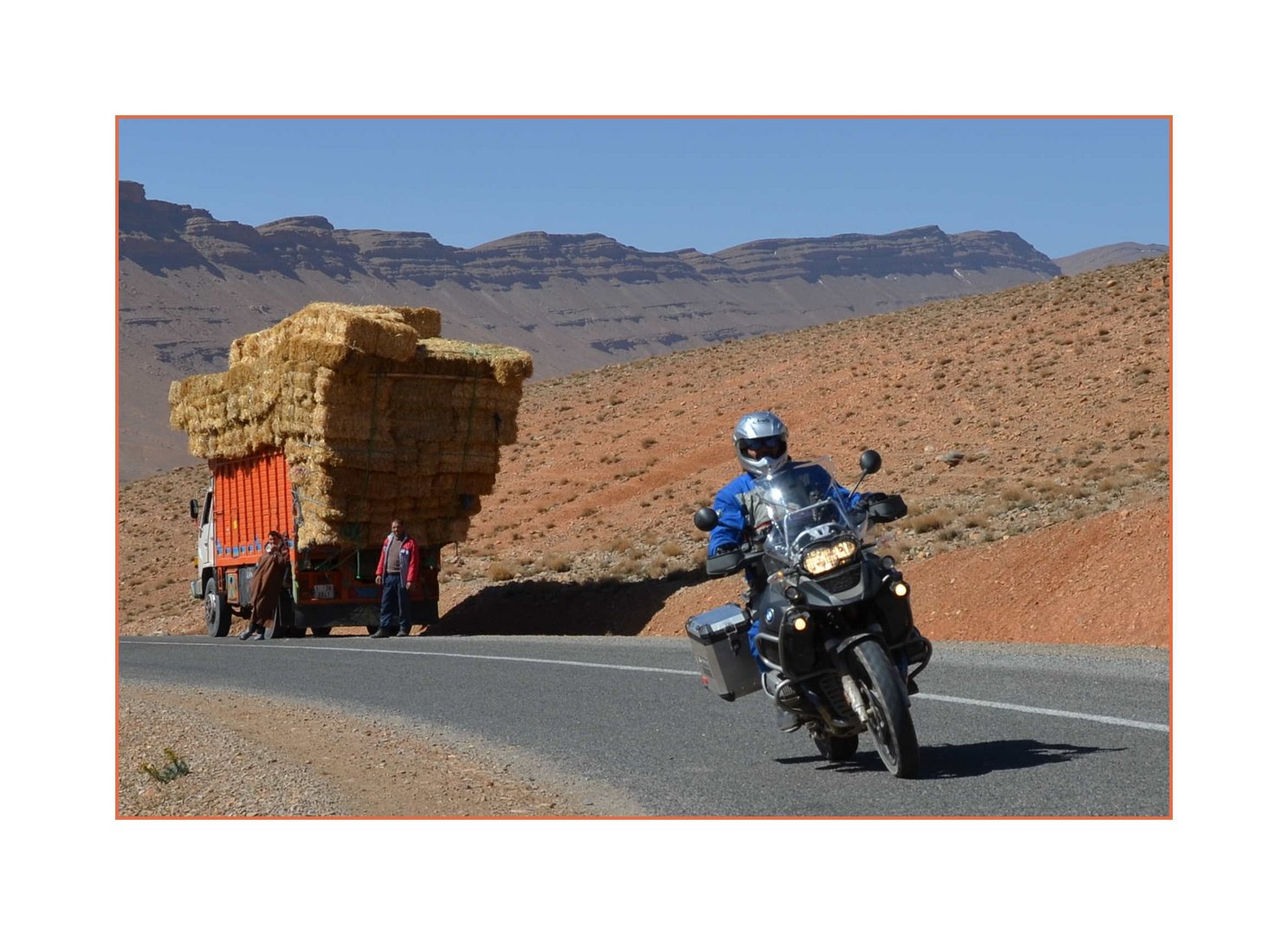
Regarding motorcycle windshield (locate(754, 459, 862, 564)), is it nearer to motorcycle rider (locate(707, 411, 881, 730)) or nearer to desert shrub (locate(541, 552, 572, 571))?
motorcycle rider (locate(707, 411, 881, 730))

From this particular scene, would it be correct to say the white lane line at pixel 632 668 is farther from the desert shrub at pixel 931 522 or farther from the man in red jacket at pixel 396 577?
the desert shrub at pixel 931 522

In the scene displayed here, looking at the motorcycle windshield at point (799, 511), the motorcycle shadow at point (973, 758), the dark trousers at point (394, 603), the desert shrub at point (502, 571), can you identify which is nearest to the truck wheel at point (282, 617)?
the dark trousers at point (394, 603)

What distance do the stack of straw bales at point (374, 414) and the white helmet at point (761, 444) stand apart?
1307 cm

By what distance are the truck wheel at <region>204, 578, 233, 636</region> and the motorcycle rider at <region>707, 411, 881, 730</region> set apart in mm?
19576

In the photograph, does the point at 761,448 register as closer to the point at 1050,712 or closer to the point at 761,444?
the point at 761,444

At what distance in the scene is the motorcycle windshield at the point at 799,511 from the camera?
23.7 feet

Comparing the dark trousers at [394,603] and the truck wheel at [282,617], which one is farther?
the truck wheel at [282,617]

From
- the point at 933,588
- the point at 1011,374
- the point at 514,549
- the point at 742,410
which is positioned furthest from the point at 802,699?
the point at 742,410

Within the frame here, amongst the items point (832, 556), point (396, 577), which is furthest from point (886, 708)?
point (396, 577)

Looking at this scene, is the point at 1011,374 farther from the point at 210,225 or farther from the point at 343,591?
the point at 210,225

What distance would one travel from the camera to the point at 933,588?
68.0 ft

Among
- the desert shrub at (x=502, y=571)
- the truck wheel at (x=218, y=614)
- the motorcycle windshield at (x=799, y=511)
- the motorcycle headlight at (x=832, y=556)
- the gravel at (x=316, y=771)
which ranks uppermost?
the motorcycle windshield at (x=799, y=511)

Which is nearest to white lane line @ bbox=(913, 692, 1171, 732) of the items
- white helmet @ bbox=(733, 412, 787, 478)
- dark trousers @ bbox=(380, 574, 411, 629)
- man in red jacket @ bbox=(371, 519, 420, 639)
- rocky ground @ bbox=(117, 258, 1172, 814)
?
white helmet @ bbox=(733, 412, 787, 478)

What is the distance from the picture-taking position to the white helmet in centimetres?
759
